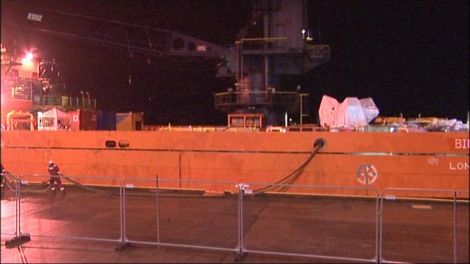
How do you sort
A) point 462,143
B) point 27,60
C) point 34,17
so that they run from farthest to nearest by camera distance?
point 462,143 → point 34,17 → point 27,60

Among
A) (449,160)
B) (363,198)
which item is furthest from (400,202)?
(449,160)

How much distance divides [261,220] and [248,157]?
3396 mm

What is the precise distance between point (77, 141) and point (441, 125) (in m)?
8.80

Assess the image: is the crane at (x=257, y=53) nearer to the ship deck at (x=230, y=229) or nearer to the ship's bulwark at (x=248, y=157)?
A: the ship's bulwark at (x=248, y=157)

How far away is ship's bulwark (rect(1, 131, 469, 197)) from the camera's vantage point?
414 inches

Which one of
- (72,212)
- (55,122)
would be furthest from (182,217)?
(55,122)

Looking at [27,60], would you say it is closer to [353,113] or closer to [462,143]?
[462,143]

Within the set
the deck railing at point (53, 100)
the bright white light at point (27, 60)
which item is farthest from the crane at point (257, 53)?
the bright white light at point (27, 60)

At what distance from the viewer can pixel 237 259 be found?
5953mm

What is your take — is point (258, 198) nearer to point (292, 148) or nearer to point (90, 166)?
point (292, 148)

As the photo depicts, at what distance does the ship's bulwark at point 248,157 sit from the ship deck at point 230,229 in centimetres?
71

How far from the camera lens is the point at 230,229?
7660 millimetres

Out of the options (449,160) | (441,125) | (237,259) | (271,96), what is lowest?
(237,259)

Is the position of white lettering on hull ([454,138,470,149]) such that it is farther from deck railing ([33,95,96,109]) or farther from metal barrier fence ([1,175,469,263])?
deck railing ([33,95,96,109])
